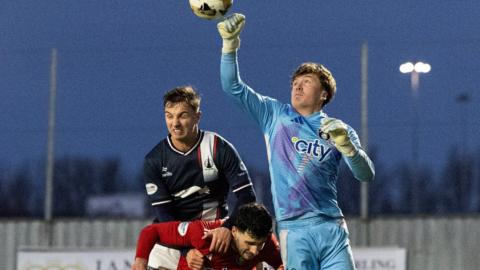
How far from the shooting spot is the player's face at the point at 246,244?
273 inches

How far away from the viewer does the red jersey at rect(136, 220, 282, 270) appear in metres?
7.14

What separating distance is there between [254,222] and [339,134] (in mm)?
721

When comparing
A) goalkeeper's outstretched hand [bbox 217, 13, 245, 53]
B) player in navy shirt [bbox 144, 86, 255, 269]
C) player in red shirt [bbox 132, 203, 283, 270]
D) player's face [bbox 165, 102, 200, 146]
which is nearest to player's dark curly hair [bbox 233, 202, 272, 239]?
player in red shirt [bbox 132, 203, 283, 270]

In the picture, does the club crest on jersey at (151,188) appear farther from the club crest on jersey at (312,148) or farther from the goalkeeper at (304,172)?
the club crest on jersey at (312,148)

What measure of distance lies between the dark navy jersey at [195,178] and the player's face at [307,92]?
0.60 m

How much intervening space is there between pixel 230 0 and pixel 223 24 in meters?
0.41

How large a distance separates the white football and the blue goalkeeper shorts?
51.7 inches

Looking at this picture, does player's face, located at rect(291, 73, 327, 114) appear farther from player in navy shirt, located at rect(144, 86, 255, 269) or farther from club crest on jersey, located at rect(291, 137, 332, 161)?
player in navy shirt, located at rect(144, 86, 255, 269)

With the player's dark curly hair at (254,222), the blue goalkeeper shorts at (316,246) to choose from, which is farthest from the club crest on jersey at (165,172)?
the blue goalkeeper shorts at (316,246)

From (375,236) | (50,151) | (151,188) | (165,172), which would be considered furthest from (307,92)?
(50,151)

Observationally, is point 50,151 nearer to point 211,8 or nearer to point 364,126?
point 364,126

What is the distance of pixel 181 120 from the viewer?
749 cm

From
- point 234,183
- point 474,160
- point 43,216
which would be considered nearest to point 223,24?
point 234,183

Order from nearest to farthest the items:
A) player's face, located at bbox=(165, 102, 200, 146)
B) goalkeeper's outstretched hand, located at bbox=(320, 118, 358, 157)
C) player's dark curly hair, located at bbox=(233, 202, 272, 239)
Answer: goalkeeper's outstretched hand, located at bbox=(320, 118, 358, 157), player's dark curly hair, located at bbox=(233, 202, 272, 239), player's face, located at bbox=(165, 102, 200, 146)
